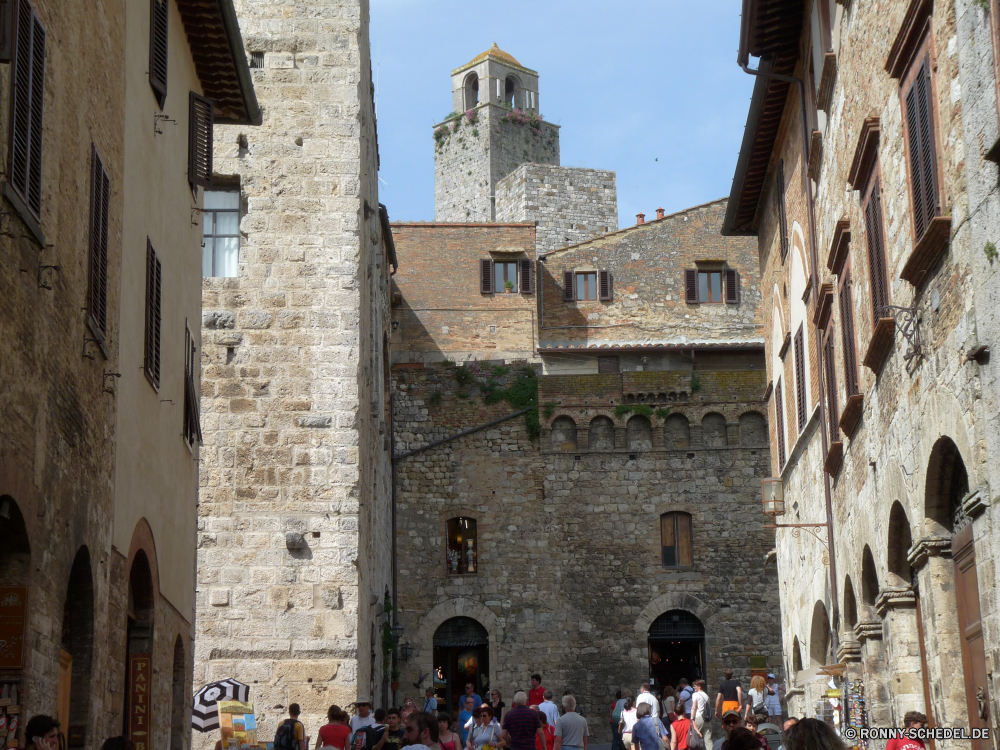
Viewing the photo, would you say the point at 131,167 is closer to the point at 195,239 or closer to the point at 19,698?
the point at 195,239

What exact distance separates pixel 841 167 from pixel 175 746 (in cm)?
782

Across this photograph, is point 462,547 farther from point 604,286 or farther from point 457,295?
point 604,286

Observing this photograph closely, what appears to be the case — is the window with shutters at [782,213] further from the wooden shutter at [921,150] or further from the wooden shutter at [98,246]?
the wooden shutter at [98,246]

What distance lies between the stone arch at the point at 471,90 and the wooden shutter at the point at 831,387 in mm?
Result: 44426

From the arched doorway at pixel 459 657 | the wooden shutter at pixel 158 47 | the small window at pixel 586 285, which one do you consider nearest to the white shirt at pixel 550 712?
the wooden shutter at pixel 158 47

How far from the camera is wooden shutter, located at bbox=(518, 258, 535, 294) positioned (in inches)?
1145

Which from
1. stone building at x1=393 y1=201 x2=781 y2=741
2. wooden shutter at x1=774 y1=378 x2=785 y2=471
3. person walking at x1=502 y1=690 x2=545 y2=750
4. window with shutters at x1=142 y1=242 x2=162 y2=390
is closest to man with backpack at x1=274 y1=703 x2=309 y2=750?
person walking at x1=502 y1=690 x2=545 y2=750

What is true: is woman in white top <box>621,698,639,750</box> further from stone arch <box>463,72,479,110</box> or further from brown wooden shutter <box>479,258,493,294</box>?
stone arch <box>463,72,479,110</box>

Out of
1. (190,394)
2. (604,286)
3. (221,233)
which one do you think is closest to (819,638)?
(190,394)

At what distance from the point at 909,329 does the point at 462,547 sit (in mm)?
18212

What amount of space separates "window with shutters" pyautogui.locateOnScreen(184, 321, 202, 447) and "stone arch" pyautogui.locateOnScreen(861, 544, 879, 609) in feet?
19.9

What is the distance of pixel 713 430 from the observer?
26.9 metres

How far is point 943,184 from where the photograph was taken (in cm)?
776

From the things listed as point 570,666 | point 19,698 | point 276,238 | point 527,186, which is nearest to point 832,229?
point 276,238
